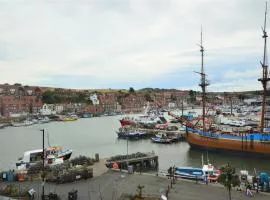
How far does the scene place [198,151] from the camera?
5731 centimetres

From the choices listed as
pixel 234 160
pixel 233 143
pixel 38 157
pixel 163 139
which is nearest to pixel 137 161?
pixel 38 157

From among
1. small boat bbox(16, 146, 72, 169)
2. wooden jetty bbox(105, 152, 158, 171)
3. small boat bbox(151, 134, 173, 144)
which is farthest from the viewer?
small boat bbox(151, 134, 173, 144)

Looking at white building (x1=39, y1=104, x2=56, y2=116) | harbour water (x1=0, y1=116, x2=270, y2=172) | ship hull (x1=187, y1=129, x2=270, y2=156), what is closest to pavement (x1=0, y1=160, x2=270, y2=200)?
harbour water (x1=0, y1=116, x2=270, y2=172)

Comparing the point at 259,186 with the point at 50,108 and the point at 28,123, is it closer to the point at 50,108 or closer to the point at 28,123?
the point at 28,123

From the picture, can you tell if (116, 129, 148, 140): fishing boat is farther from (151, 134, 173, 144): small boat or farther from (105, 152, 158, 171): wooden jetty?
(105, 152, 158, 171): wooden jetty

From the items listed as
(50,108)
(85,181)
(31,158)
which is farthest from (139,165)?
(50,108)

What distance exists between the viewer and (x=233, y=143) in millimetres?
53094

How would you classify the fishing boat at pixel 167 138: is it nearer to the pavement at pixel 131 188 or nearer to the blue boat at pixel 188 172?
the blue boat at pixel 188 172

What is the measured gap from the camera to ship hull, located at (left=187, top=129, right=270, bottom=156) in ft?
164

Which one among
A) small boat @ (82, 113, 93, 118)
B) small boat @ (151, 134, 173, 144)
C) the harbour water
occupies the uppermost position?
small boat @ (82, 113, 93, 118)

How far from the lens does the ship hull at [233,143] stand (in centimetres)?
4994

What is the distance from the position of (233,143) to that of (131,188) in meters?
29.7

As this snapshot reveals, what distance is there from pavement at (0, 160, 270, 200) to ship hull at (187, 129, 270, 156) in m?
24.8

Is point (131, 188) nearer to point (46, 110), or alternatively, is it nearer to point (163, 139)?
point (163, 139)
